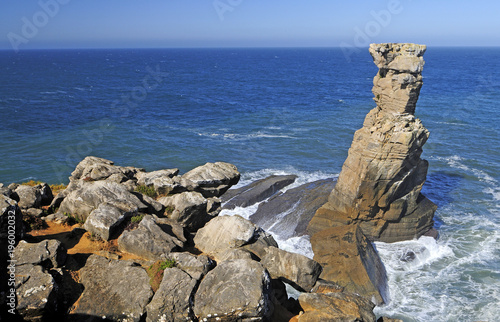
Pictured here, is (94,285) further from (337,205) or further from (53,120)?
(53,120)

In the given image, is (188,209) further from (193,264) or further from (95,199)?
(193,264)

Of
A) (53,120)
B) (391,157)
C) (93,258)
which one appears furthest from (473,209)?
(53,120)

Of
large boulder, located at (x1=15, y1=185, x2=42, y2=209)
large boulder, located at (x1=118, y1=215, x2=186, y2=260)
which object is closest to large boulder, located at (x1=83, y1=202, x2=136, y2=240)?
large boulder, located at (x1=118, y1=215, x2=186, y2=260)

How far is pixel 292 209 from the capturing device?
36.5 metres

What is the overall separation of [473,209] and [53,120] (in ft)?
235

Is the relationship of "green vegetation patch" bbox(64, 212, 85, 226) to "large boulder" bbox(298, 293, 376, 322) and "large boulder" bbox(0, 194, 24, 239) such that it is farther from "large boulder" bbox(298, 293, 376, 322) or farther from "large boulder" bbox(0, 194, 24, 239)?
"large boulder" bbox(298, 293, 376, 322)

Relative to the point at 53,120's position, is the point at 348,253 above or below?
below

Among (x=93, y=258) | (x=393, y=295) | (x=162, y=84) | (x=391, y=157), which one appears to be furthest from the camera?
(x=162, y=84)

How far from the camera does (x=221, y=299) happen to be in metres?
14.9

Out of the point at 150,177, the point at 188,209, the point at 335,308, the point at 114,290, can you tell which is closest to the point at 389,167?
the point at 188,209

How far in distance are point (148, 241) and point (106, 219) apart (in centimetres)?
311

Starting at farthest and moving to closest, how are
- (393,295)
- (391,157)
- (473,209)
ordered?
(473,209) → (391,157) → (393,295)

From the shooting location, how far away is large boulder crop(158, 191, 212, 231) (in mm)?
24344

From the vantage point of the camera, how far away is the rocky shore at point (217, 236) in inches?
605
